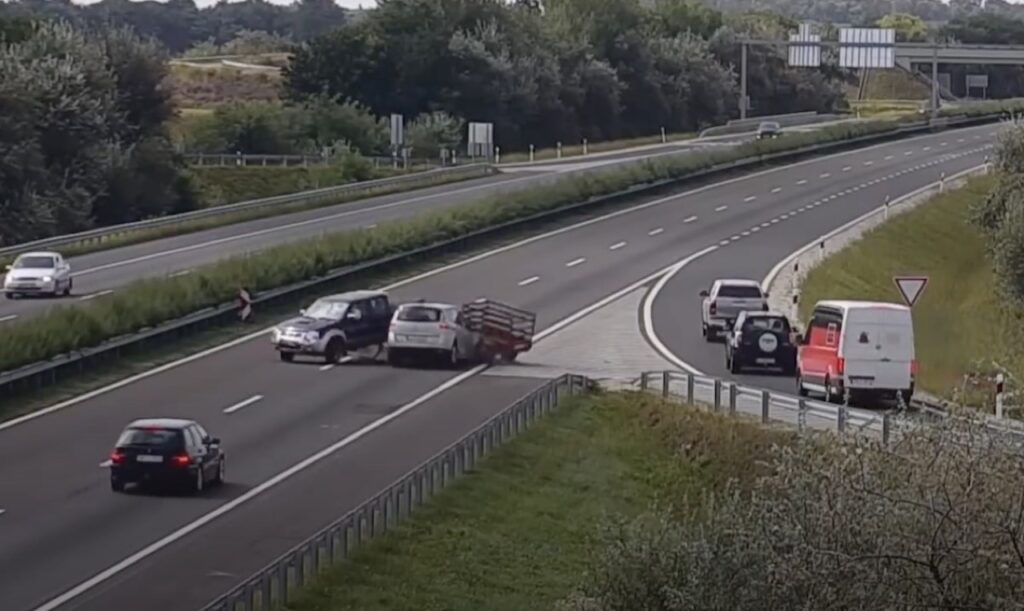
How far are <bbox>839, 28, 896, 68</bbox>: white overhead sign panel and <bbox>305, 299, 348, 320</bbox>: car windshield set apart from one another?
82.3 m

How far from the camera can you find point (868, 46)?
11962cm

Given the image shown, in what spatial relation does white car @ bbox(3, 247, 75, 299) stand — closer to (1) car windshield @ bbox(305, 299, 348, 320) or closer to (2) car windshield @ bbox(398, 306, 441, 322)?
(1) car windshield @ bbox(305, 299, 348, 320)

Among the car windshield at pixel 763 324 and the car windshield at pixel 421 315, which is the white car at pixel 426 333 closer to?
the car windshield at pixel 421 315

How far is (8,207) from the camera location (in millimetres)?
67375

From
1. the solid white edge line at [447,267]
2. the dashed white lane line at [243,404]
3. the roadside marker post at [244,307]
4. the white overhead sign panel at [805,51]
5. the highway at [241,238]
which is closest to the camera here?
the dashed white lane line at [243,404]

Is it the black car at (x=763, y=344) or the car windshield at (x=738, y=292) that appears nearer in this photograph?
the black car at (x=763, y=344)

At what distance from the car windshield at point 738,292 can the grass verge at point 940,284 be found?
3056 millimetres

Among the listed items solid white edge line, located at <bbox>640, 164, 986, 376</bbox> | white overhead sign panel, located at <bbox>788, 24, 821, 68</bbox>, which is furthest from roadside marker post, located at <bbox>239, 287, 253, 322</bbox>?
white overhead sign panel, located at <bbox>788, 24, 821, 68</bbox>

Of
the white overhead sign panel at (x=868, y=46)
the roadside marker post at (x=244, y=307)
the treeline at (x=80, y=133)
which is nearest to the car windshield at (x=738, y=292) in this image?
the roadside marker post at (x=244, y=307)

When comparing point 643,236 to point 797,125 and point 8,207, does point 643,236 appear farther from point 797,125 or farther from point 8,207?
point 797,125

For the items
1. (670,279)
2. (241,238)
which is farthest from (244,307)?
(241,238)

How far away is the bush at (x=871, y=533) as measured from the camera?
13078mm

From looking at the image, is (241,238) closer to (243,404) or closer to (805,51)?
(243,404)

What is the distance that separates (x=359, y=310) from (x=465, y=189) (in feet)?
124
